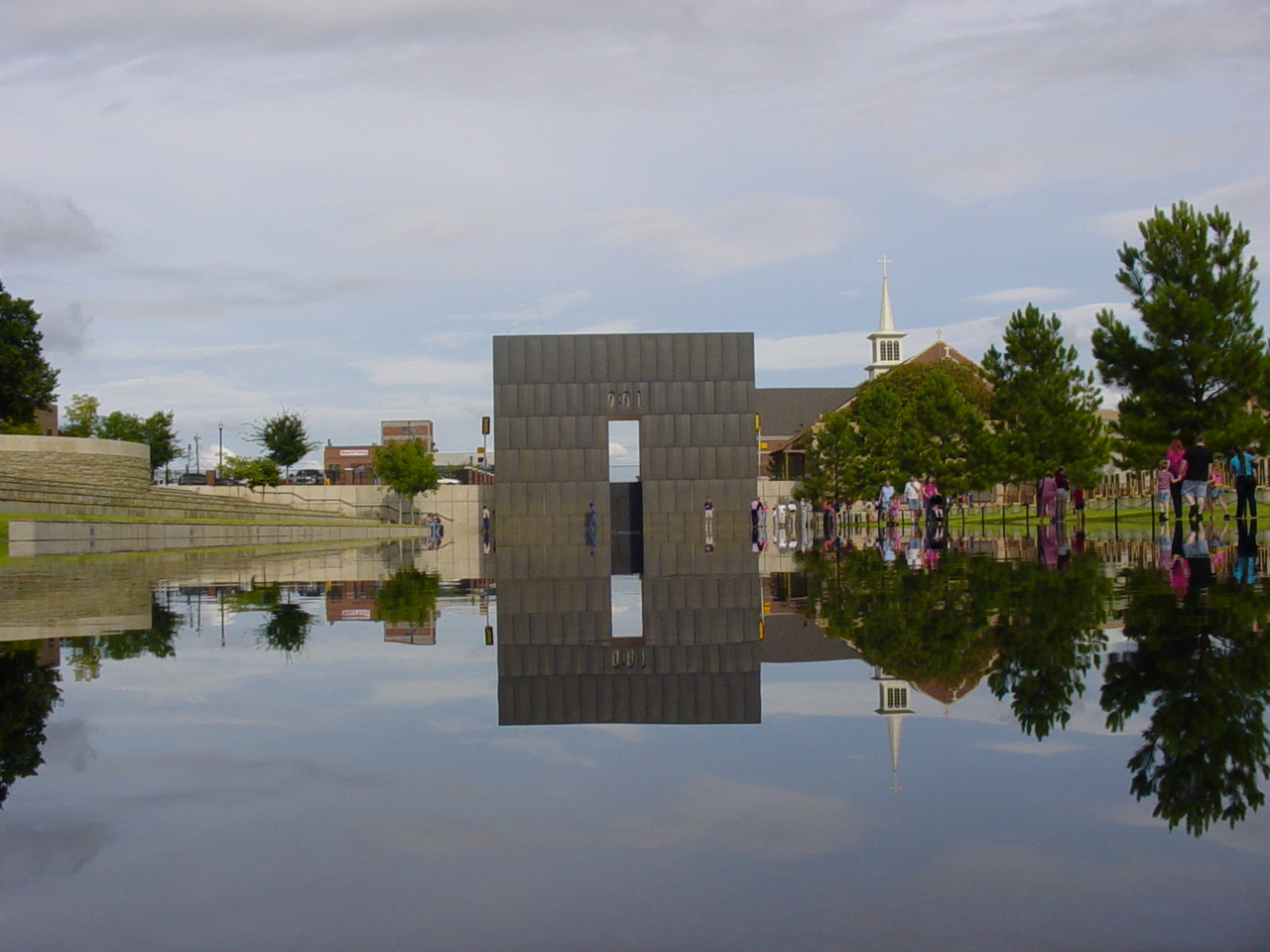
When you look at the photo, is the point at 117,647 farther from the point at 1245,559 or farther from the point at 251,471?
the point at 251,471

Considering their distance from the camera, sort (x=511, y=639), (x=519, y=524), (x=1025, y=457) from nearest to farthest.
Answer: (x=511, y=639) < (x=1025, y=457) < (x=519, y=524)

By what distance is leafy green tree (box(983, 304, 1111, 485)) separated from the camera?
40.7 meters

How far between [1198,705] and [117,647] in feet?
19.7

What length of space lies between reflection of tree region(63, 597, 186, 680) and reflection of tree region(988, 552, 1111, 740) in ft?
14.5

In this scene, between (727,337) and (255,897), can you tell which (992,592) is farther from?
(727,337)

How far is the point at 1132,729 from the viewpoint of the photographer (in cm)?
417

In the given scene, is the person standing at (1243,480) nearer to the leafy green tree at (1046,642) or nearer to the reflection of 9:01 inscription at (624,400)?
the leafy green tree at (1046,642)

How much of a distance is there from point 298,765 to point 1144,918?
103 inches

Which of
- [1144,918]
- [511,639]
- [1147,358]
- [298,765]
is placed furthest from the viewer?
[1147,358]

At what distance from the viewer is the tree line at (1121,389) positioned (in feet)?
106

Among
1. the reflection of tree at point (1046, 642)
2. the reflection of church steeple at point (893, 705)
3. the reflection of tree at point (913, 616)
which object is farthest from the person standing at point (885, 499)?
the reflection of church steeple at point (893, 705)

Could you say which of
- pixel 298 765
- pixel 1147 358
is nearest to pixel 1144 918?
pixel 298 765

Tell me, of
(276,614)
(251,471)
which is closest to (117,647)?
(276,614)

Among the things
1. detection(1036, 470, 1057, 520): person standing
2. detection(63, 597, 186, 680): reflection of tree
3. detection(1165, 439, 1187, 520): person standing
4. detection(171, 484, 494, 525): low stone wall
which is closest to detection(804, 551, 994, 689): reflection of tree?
detection(63, 597, 186, 680): reflection of tree
